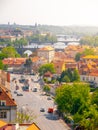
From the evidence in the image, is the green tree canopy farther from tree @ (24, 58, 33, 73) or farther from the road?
tree @ (24, 58, 33, 73)

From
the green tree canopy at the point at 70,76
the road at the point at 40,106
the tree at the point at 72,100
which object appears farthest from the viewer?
the green tree canopy at the point at 70,76

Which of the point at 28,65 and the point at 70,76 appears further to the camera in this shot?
the point at 28,65

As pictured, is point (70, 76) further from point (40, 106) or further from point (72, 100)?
point (72, 100)

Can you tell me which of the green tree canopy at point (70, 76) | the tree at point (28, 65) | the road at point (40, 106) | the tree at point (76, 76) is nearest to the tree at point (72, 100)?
the road at point (40, 106)

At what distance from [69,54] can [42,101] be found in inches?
2018

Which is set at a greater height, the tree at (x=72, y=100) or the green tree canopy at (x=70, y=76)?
the tree at (x=72, y=100)

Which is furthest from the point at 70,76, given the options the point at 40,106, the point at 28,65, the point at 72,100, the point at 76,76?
the point at 72,100

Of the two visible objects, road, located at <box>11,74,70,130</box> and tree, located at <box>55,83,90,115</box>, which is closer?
road, located at <box>11,74,70,130</box>

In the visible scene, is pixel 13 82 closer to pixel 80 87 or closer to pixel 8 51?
pixel 80 87

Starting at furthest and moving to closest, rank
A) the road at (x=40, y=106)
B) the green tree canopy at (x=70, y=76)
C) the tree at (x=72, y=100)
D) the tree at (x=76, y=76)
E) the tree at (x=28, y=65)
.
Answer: the tree at (x=28, y=65) → the tree at (x=76, y=76) → the green tree canopy at (x=70, y=76) → the tree at (x=72, y=100) → the road at (x=40, y=106)

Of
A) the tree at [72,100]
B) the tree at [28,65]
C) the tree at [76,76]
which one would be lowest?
the tree at [28,65]

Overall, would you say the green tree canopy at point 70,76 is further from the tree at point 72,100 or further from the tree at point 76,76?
the tree at point 72,100

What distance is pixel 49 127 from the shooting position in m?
28.4

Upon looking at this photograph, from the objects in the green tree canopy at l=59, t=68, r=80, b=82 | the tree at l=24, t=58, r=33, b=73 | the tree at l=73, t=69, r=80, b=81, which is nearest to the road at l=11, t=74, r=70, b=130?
the green tree canopy at l=59, t=68, r=80, b=82
